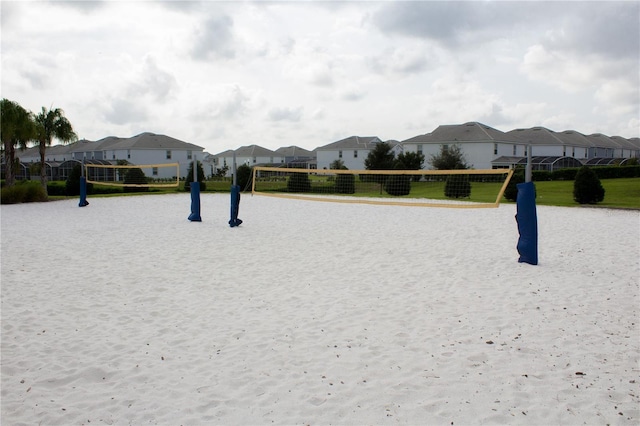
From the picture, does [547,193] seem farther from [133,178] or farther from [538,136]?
[538,136]

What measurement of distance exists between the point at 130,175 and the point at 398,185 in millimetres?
18631

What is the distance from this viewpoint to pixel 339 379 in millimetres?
3922

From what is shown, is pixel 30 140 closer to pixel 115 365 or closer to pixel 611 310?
pixel 115 365

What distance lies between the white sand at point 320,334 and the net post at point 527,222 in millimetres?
308

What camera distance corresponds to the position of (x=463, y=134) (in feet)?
161

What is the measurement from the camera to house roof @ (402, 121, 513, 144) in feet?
157

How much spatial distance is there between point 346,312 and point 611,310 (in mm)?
3020

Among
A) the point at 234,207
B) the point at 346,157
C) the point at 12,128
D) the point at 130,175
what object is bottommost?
the point at 234,207

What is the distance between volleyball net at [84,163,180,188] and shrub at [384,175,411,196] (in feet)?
36.9

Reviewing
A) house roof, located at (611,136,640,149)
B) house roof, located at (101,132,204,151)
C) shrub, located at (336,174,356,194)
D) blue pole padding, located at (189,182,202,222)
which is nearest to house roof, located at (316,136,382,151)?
house roof, located at (101,132,204,151)

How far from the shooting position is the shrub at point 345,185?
26.8 meters

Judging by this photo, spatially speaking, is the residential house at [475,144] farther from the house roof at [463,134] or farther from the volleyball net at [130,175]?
the volleyball net at [130,175]

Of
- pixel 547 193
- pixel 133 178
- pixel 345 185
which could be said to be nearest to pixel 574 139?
pixel 547 193

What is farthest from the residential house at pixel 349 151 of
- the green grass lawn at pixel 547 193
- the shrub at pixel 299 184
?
the shrub at pixel 299 184
